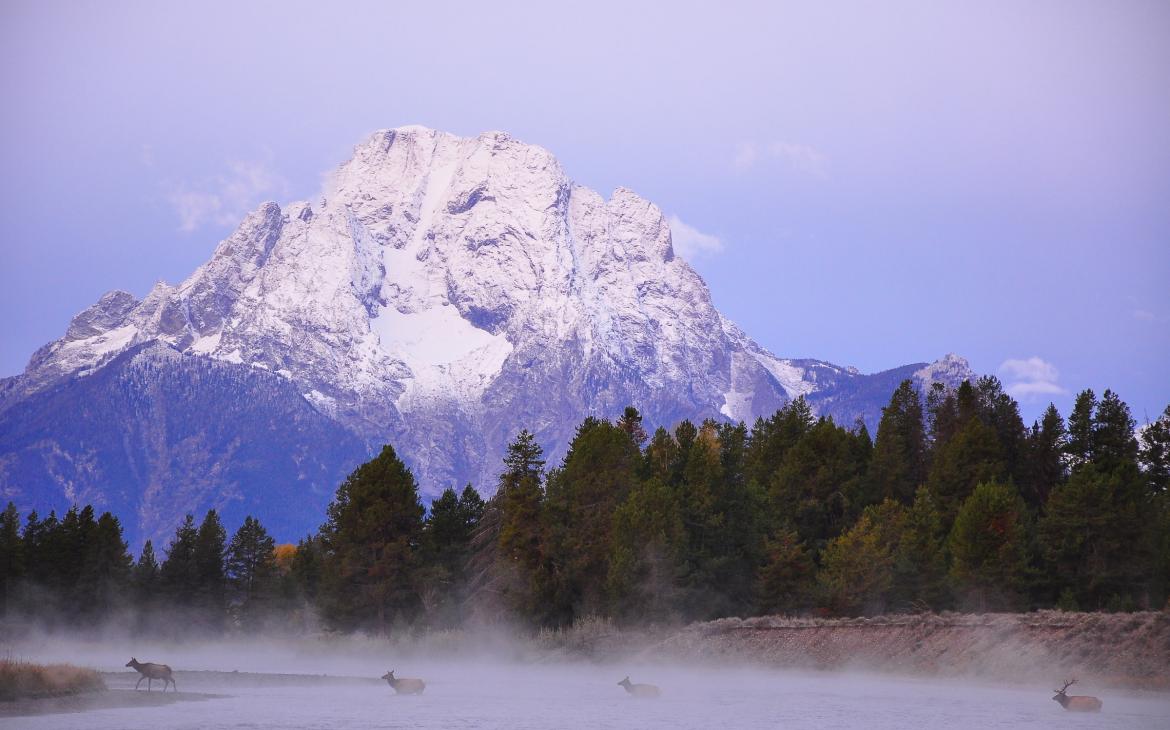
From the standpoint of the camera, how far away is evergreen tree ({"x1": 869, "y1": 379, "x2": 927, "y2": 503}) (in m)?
112

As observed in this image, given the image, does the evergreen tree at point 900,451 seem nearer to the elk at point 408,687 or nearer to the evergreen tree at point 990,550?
the evergreen tree at point 990,550

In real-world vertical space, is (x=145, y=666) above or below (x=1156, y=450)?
below

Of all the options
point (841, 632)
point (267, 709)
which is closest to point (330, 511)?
point (841, 632)

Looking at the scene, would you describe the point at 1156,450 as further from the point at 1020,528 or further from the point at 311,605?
the point at 311,605

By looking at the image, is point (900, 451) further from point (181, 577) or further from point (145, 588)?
point (145, 588)

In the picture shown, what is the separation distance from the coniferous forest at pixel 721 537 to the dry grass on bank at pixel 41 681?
134 feet

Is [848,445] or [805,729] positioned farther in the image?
[848,445]

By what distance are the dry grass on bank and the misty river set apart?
2.89 m

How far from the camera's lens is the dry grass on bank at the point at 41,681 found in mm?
44125

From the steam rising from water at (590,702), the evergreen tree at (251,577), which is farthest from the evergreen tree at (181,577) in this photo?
the steam rising from water at (590,702)

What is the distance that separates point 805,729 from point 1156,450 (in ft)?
260

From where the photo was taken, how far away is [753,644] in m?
74.6

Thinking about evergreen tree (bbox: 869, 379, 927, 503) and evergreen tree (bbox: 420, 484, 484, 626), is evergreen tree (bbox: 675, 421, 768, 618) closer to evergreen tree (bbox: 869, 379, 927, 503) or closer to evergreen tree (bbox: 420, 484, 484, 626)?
evergreen tree (bbox: 869, 379, 927, 503)

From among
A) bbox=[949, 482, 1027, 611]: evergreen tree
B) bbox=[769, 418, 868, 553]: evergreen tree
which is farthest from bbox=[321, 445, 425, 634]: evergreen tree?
bbox=[949, 482, 1027, 611]: evergreen tree
